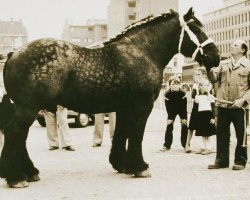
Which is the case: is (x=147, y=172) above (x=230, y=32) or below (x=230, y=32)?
below

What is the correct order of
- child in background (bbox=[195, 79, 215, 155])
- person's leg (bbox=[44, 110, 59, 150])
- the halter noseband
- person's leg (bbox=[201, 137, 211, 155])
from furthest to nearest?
person's leg (bbox=[44, 110, 59, 150]), child in background (bbox=[195, 79, 215, 155]), person's leg (bbox=[201, 137, 211, 155]), the halter noseband

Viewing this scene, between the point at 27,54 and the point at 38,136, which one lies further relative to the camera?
the point at 38,136

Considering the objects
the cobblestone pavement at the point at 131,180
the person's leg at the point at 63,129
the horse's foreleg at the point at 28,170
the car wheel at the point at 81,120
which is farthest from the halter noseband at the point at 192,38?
the car wheel at the point at 81,120

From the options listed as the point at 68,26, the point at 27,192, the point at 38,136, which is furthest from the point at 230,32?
the point at 27,192

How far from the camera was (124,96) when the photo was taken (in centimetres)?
789

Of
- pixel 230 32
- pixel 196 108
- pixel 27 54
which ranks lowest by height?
pixel 196 108

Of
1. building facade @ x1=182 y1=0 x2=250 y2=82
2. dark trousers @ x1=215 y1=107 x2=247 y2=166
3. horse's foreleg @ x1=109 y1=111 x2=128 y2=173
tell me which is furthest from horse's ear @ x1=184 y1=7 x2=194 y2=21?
building facade @ x1=182 y1=0 x2=250 y2=82

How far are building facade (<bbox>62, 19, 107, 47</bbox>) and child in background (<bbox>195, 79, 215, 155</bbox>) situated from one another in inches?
5140

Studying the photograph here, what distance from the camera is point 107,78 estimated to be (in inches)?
303

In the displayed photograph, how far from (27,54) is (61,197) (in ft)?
6.61

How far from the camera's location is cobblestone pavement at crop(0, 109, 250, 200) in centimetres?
677

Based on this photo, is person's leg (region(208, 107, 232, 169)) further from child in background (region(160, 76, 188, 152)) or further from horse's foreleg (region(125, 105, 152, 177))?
child in background (region(160, 76, 188, 152))

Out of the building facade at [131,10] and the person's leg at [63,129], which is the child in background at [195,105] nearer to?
the person's leg at [63,129]

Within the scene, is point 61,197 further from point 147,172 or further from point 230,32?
point 230,32
